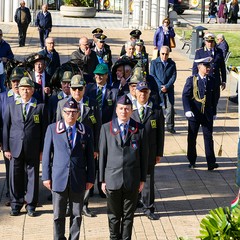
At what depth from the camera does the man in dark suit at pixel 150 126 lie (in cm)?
940

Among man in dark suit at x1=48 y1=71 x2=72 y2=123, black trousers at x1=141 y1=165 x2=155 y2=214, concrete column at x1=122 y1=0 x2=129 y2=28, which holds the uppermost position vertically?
concrete column at x1=122 y1=0 x2=129 y2=28

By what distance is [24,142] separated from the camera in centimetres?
958

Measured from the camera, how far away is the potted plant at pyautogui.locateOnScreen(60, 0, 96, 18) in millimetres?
44281

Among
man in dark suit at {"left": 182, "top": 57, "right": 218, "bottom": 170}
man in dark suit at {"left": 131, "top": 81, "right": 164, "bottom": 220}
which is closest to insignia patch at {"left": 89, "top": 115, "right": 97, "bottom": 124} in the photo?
man in dark suit at {"left": 131, "top": 81, "right": 164, "bottom": 220}

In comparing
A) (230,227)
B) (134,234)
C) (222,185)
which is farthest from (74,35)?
(230,227)

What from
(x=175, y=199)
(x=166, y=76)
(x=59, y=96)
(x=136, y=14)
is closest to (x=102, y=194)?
(x=175, y=199)

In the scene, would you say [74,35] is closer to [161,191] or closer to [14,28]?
[14,28]

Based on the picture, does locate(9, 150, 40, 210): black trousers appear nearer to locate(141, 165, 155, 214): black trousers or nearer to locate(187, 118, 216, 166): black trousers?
locate(141, 165, 155, 214): black trousers

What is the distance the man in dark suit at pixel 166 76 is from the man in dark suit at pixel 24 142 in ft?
16.6

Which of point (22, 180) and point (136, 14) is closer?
point (22, 180)

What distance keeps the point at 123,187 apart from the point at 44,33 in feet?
70.6

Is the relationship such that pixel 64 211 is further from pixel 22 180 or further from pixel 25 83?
pixel 25 83

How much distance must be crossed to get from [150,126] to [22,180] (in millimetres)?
1861

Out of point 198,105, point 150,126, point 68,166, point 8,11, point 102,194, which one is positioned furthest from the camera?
point 8,11
